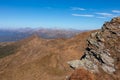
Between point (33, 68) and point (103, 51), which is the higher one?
Result: point (103, 51)

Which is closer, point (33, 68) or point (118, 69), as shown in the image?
point (118, 69)

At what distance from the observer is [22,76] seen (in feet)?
329

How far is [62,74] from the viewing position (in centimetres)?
9419

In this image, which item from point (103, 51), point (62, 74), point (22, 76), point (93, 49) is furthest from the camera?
point (22, 76)

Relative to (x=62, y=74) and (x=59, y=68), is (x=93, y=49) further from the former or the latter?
(x=59, y=68)

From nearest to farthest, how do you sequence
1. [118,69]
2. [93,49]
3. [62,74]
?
[118,69], [93,49], [62,74]

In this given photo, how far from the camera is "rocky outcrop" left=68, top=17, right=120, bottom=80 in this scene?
2069 inches

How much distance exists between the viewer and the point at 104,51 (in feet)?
181

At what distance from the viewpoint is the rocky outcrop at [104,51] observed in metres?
52.6

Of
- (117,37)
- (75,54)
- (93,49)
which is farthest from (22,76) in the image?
(117,37)

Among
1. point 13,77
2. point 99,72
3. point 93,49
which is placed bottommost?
point 13,77

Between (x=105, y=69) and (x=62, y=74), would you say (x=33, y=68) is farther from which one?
(x=105, y=69)

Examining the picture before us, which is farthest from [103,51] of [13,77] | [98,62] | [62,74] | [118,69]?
[13,77]

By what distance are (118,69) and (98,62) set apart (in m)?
6.36
